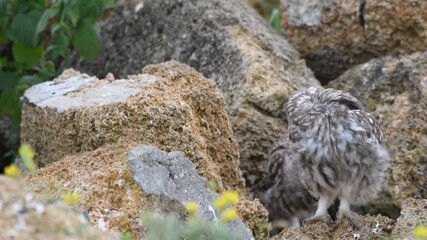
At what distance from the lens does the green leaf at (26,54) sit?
27.5ft

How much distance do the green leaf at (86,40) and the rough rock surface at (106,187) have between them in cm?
249

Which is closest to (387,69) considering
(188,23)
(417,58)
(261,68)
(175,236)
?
(417,58)

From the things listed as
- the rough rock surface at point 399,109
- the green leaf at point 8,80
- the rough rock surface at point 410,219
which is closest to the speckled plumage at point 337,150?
the rough rock surface at point 399,109

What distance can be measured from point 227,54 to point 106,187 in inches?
109

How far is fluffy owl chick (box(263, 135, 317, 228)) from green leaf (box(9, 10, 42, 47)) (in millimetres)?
1908

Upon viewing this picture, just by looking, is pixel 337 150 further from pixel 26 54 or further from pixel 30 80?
pixel 26 54

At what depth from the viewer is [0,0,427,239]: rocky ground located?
538cm

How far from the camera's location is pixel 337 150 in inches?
258

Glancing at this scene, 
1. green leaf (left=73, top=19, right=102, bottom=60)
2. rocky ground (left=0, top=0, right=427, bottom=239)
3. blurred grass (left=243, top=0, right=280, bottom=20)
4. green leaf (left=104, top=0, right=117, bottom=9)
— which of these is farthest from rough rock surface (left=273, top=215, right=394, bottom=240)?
blurred grass (left=243, top=0, right=280, bottom=20)

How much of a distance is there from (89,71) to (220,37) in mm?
1242

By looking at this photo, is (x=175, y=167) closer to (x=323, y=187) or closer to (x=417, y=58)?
(x=323, y=187)

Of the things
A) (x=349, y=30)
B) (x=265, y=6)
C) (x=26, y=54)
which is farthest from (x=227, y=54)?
(x=265, y=6)

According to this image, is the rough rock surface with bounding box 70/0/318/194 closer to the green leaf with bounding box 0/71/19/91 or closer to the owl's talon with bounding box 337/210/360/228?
the green leaf with bounding box 0/71/19/91

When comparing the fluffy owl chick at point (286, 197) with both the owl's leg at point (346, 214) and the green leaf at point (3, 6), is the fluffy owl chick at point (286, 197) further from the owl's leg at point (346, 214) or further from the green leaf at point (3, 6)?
the green leaf at point (3, 6)
